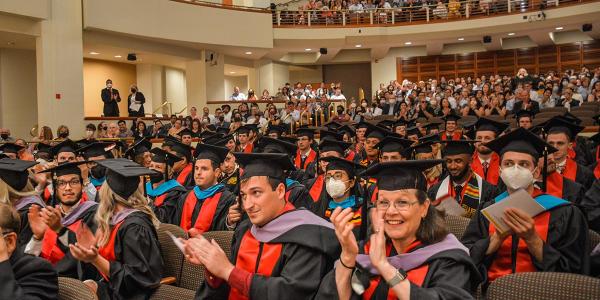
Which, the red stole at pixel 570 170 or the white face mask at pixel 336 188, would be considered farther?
the red stole at pixel 570 170

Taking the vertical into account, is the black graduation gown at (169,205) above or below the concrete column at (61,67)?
below

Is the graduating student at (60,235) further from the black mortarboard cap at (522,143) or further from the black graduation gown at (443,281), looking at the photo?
the black mortarboard cap at (522,143)

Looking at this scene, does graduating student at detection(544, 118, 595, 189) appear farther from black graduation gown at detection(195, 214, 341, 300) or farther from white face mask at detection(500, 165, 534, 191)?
black graduation gown at detection(195, 214, 341, 300)

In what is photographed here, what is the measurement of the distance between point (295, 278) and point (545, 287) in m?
1.25

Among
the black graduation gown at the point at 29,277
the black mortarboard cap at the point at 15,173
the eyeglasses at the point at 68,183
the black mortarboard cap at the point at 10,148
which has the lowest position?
the black graduation gown at the point at 29,277

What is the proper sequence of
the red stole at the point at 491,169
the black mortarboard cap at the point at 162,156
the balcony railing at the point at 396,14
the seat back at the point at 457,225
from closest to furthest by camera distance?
1. the seat back at the point at 457,225
2. the red stole at the point at 491,169
3. the black mortarboard cap at the point at 162,156
4. the balcony railing at the point at 396,14

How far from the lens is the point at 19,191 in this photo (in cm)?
466

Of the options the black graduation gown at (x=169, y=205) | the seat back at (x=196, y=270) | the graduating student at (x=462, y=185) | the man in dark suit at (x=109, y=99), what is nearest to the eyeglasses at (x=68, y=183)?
the seat back at (x=196, y=270)

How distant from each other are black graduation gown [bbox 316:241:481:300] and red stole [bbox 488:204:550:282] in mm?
917

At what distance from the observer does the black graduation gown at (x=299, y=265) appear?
9.71 feet

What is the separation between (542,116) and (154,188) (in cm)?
864

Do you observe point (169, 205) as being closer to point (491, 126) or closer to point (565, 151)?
point (491, 126)

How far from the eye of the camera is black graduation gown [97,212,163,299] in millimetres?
3688

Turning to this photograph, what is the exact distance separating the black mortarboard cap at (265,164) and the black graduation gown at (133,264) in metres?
0.87
